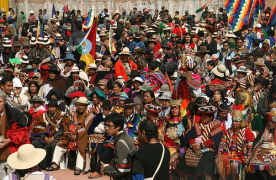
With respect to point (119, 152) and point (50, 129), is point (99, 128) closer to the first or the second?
point (50, 129)

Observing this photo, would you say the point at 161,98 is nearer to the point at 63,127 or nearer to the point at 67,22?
the point at 63,127

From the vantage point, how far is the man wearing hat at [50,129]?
28.2 feet

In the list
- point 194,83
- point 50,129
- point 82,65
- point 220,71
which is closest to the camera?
point 50,129

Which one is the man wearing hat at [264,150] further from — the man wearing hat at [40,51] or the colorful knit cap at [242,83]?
the man wearing hat at [40,51]

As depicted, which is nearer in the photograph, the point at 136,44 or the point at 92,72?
the point at 92,72

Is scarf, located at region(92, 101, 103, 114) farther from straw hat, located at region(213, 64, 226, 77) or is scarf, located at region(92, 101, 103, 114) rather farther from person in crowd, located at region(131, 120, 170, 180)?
person in crowd, located at region(131, 120, 170, 180)

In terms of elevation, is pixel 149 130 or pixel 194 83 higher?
pixel 149 130

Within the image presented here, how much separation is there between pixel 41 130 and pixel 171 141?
2.98 m

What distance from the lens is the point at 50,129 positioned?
8.74 m

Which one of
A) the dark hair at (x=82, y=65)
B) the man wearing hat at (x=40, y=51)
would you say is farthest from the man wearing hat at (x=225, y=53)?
the man wearing hat at (x=40, y=51)

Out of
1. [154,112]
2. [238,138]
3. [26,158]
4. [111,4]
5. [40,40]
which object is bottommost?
[238,138]

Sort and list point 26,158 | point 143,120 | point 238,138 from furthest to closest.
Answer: point 238,138 → point 143,120 → point 26,158

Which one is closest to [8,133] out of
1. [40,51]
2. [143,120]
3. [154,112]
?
[143,120]

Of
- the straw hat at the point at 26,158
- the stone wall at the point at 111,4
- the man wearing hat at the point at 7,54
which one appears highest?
the stone wall at the point at 111,4
